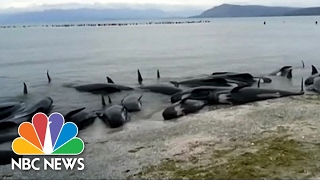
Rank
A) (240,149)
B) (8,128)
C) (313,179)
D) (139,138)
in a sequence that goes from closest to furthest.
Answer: (313,179)
(240,149)
(139,138)
(8,128)

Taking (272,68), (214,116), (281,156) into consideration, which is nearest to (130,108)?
(214,116)

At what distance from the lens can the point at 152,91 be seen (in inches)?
823

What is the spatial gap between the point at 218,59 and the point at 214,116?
81.1 ft

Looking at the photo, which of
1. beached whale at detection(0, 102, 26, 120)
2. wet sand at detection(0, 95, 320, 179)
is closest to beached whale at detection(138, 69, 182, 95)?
wet sand at detection(0, 95, 320, 179)

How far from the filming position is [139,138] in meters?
12.5

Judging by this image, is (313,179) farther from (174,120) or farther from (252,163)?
(174,120)

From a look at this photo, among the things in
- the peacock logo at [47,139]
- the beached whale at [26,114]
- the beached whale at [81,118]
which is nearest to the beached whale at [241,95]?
the beached whale at [81,118]

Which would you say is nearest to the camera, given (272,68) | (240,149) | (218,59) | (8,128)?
(240,149)

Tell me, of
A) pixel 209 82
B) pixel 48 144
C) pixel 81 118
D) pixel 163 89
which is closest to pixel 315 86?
pixel 209 82

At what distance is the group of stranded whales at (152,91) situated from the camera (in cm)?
1462

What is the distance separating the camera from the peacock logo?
975 cm

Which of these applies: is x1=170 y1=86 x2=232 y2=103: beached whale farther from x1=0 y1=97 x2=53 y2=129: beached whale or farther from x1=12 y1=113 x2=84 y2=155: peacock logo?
x1=12 y1=113 x2=84 y2=155: peacock logo

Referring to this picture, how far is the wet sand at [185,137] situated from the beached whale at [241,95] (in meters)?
0.81

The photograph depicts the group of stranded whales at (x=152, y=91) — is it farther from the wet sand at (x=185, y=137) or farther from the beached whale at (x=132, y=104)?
the wet sand at (x=185, y=137)
